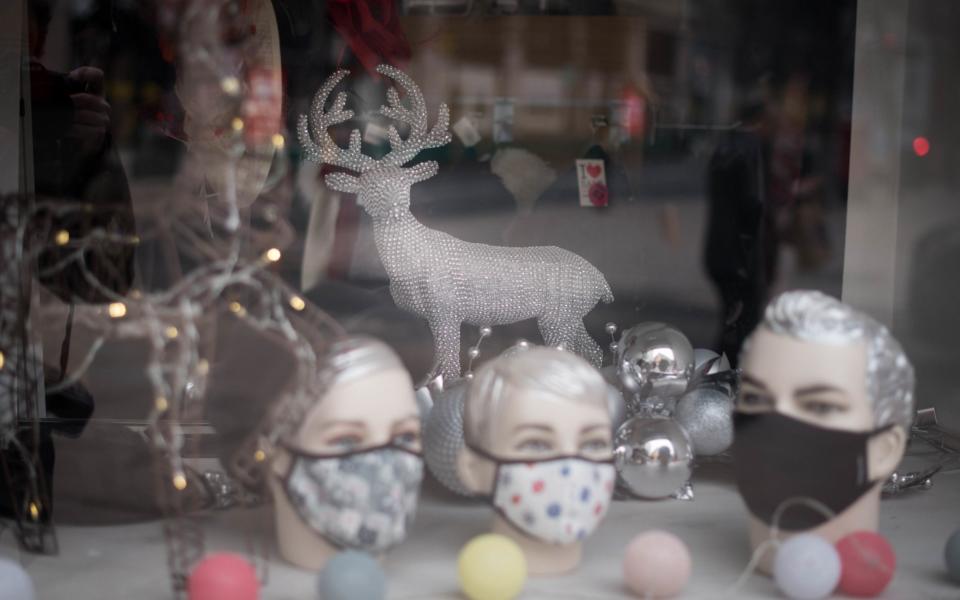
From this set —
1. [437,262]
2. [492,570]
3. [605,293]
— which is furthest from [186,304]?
[605,293]

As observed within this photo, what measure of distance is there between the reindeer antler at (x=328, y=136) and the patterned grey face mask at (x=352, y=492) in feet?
5.02

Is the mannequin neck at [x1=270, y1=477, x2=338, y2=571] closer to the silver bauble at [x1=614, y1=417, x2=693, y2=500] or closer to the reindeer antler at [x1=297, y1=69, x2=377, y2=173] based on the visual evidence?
the silver bauble at [x1=614, y1=417, x2=693, y2=500]

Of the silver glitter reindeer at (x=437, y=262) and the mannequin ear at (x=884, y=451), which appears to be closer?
the mannequin ear at (x=884, y=451)

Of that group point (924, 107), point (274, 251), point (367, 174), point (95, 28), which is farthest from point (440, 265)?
point (924, 107)

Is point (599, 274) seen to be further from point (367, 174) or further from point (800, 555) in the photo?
point (800, 555)

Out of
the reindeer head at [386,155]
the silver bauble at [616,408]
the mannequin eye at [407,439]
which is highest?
the reindeer head at [386,155]

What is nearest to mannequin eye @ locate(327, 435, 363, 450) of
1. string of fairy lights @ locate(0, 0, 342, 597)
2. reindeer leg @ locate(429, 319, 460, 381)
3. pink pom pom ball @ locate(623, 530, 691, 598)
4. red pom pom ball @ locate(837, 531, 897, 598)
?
string of fairy lights @ locate(0, 0, 342, 597)

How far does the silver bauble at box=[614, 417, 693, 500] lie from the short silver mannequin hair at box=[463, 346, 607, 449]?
56 cm

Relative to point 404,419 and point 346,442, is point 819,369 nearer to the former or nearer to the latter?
point 404,419

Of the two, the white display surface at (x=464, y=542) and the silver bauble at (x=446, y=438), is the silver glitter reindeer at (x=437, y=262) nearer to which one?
the silver bauble at (x=446, y=438)

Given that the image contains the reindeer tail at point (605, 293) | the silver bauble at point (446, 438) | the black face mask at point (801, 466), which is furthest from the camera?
the reindeer tail at point (605, 293)

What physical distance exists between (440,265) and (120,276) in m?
1.17

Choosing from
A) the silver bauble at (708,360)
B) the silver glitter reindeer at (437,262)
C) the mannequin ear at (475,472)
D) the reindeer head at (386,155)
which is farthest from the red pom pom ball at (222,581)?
the silver bauble at (708,360)

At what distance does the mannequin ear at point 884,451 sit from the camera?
2.60 m
